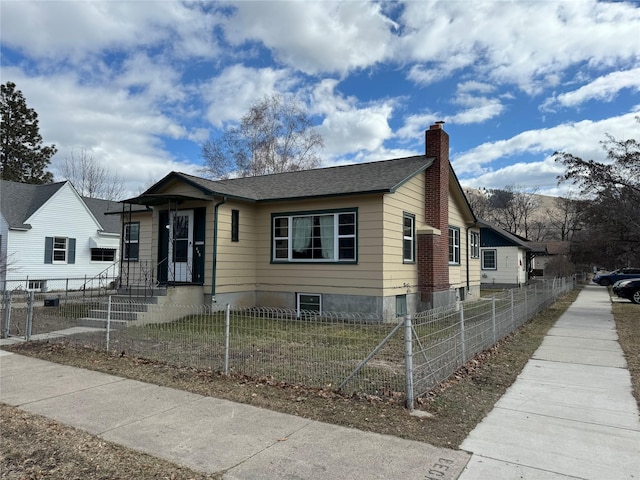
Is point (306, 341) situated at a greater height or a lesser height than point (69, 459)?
greater

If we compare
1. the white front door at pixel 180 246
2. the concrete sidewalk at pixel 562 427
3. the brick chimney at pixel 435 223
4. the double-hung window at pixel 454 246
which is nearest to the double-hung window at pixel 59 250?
the white front door at pixel 180 246

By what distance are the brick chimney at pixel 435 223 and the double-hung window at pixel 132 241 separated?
36.9 ft

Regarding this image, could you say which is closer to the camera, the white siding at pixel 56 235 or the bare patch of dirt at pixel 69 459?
the bare patch of dirt at pixel 69 459

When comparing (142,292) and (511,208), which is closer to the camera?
(142,292)

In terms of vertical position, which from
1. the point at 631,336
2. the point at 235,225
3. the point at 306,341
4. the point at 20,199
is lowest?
the point at 631,336

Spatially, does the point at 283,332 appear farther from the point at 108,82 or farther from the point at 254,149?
the point at 254,149

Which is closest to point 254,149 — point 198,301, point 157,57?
point 157,57

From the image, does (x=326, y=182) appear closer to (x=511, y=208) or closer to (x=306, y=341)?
(x=306, y=341)

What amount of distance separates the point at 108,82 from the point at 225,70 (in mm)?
4119

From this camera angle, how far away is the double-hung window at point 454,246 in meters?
16.6

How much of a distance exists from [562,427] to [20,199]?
91.3 ft

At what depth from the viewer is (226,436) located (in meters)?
4.31

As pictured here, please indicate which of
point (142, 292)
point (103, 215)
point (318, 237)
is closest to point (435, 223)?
point (318, 237)

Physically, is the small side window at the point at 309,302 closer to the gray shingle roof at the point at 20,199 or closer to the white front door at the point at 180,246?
the white front door at the point at 180,246
